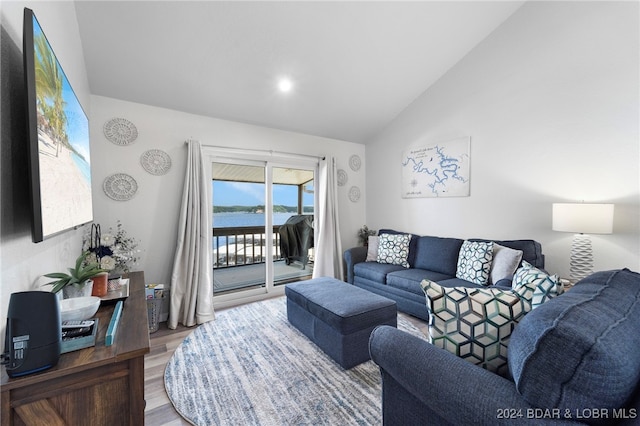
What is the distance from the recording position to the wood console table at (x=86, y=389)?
78 cm

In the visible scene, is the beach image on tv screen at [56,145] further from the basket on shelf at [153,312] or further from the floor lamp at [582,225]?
the floor lamp at [582,225]

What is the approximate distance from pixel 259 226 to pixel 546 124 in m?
3.46

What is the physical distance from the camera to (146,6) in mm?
2072

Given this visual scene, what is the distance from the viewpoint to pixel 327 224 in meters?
4.12

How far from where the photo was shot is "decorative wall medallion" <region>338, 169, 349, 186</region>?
4.41m

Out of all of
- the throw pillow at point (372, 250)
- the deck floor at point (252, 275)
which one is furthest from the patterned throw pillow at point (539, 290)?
the deck floor at point (252, 275)

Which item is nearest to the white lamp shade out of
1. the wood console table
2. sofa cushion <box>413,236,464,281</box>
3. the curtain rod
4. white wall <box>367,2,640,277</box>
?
white wall <box>367,2,640,277</box>

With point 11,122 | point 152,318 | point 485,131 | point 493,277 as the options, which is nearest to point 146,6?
point 11,122

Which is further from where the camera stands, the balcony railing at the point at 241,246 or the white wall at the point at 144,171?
the balcony railing at the point at 241,246

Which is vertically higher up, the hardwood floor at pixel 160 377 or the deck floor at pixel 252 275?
the deck floor at pixel 252 275

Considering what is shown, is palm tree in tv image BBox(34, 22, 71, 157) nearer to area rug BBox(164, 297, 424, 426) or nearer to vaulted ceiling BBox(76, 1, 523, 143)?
vaulted ceiling BBox(76, 1, 523, 143)

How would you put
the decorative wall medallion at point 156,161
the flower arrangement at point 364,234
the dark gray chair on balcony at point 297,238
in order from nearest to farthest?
the decorative wall medallion at point 156,161 < the dark gray chair on balcony at point 297,238 < the flower arrangement at point 364,234

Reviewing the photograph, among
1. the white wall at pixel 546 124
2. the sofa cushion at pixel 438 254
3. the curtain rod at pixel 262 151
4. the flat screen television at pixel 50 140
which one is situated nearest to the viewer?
the flat screen television at pixel 50 140

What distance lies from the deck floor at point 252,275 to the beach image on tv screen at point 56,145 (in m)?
2.36
